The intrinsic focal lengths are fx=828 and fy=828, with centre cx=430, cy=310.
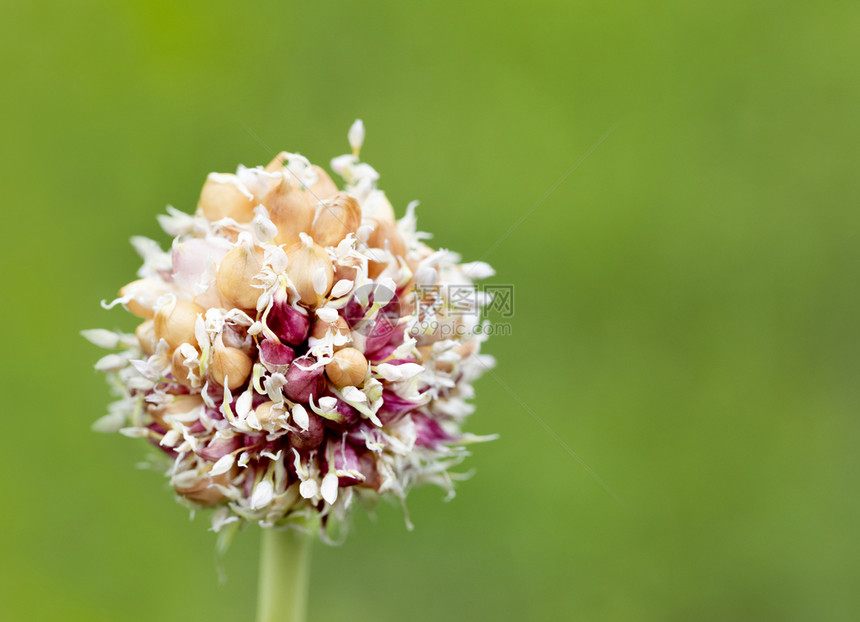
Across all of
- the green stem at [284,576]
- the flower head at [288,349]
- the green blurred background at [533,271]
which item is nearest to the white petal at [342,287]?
the flower head at [288,349]

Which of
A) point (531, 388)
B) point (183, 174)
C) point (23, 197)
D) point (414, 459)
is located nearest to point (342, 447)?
point (414, 459)

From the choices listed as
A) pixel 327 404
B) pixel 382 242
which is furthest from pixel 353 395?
pixel 382 242

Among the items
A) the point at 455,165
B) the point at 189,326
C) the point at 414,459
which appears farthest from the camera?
the point at 455,165

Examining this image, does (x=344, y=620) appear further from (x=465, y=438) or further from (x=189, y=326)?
(x=189, y=326)

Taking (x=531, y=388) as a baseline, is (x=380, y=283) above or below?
below

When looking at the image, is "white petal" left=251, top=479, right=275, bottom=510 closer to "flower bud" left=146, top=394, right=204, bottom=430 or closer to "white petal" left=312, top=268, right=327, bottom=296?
"flower bud" left=146, top=394, right=204, bottom=430

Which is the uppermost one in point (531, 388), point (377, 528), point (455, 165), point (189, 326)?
point (455, 165)

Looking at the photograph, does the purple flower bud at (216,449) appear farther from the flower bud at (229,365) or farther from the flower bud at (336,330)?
the flower bud at (336,330)
